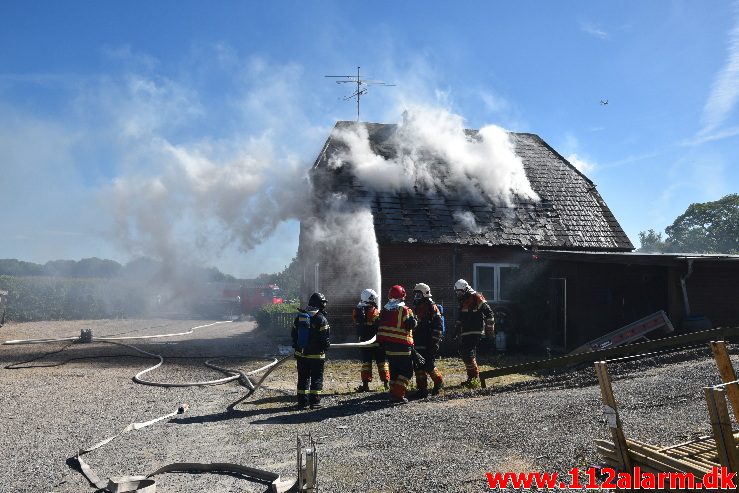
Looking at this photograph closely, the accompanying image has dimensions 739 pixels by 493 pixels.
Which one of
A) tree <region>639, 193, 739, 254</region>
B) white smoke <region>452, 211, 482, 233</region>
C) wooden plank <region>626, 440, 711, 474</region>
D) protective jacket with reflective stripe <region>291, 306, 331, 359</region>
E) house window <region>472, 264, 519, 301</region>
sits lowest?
A: wooden plank <region>626, 440, 711, 474</region>

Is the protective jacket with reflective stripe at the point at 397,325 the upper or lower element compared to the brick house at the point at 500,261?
lower

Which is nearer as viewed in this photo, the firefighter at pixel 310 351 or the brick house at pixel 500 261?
the firefighter at pixel 310 351

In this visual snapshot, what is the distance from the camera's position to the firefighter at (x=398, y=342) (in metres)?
8.60

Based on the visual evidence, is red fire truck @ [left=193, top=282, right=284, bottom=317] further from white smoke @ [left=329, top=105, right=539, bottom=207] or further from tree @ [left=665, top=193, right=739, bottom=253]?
tree @ [left=665, top=193, right=739, bottom=253]

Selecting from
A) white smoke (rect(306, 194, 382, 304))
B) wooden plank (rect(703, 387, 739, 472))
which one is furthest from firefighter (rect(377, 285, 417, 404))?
white smoke (rect(306, 194, 382, 304))

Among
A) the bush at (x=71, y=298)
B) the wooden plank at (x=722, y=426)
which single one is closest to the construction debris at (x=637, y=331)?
the wooden plank at (x=722, y=426)

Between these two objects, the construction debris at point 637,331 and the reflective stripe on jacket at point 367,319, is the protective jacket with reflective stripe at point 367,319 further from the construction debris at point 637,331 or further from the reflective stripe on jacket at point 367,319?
the construction debris at point 637,331

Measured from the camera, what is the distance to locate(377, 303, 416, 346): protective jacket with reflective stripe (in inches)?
347

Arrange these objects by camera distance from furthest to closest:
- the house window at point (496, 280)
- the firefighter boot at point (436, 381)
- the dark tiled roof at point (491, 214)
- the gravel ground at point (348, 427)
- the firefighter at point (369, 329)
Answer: the house window at point (496, 280), the dark tiled roof at point (491, 214), the firefighter at point (369, 329), the firefighter boot at point (436, 381), the gravel ground at point (348, 427)

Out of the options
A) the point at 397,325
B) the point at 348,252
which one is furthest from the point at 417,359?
the point at 348,252

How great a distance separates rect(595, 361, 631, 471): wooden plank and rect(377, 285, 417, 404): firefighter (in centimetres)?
510

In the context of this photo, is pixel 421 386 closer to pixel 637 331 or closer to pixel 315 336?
pixel 315 336

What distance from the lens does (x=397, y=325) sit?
8.84 m

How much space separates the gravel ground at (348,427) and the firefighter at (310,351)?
1.23ft
